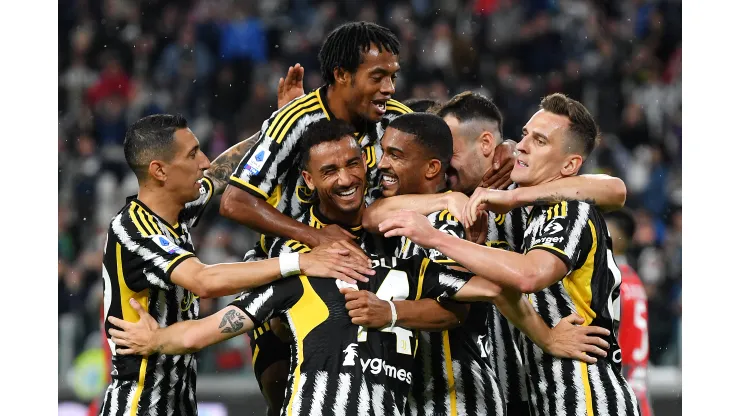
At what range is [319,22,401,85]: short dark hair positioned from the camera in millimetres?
4012

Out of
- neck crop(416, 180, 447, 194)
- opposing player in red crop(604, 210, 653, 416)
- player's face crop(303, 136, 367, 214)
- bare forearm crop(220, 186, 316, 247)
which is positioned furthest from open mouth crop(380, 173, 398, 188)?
opposing player in red crop(604, 210, 653, 416)

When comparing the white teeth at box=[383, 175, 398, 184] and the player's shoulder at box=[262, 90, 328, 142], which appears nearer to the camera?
the white teeth at box=[383, 175, 398, 184]

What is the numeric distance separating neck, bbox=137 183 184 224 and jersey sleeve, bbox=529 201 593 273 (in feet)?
4.31

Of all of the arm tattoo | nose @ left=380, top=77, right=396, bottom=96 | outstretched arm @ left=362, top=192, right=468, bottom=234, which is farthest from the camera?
the arm tattoo

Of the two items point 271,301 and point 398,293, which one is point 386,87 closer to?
point 398,293

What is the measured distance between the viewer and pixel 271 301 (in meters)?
3.09

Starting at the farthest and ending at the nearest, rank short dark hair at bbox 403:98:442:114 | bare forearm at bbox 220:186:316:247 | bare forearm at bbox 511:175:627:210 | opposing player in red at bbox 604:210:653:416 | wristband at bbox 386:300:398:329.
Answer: opposing player in red at bbox 604:210:653:416 → short dark hair at bbox 403:98:442:114 → bare forearm at bbox 220:186:316:247 → bare forearm at bbox 511:175:627:210 → wristband at bbox 386:300:398:329

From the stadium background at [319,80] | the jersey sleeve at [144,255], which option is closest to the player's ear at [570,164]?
the jersey sleeve at [144,255]

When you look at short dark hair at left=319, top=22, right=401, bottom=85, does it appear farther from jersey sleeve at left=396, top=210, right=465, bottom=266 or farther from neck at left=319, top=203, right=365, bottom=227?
jersey sleeve at left=396, top=210, right=465, bottom=266

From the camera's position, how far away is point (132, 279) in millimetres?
3373

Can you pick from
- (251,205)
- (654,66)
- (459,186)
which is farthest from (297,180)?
(654,66)

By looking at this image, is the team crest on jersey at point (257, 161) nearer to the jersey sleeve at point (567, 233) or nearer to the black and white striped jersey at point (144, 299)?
the black and white striped jersey at point (144, 299)

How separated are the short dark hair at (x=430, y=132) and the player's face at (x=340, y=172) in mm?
271

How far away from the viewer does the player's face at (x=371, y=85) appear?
3971 mm
